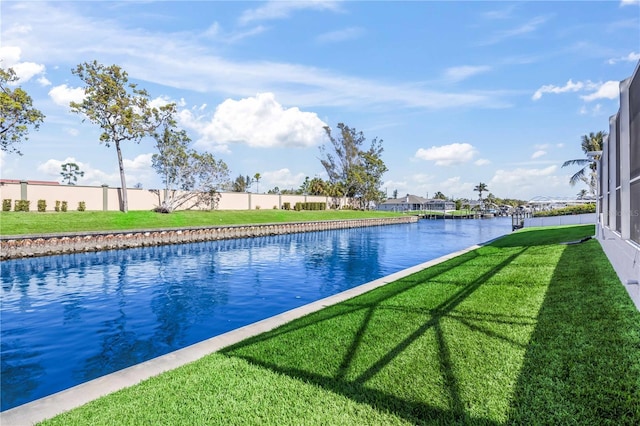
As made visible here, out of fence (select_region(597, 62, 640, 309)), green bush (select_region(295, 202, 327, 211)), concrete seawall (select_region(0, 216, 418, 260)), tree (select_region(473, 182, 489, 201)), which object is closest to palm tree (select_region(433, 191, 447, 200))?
tree (select_region(473, 182, 489, 201))

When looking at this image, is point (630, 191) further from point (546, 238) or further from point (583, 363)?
point (546, 238)

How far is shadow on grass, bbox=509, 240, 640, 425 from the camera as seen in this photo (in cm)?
263

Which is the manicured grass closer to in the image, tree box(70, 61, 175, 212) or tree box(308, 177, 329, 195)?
tree box(70, 61, 175, 212)

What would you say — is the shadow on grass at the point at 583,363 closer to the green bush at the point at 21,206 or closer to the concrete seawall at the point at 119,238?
the concrete seawall at the point at 119,238

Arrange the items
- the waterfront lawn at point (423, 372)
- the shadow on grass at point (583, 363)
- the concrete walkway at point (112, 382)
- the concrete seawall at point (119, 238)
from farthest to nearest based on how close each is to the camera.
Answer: the concrete seawall at point (119, 238) < the concrete walkway at point (112, 382) < the waterfront lawn at point (423, 372) < the shadow on grass at point (583, 363)

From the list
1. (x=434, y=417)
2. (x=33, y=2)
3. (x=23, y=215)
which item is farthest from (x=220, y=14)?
(x=23, y=215)

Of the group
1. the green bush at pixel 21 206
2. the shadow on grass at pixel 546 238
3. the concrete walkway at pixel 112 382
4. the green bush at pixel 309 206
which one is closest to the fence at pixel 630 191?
the concrete walkway at pixel 112 382

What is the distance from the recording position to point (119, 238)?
20594 mm

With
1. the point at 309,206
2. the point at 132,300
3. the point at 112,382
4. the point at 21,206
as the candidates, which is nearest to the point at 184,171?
the point at 21,206

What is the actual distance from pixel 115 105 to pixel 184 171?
8.24 metres

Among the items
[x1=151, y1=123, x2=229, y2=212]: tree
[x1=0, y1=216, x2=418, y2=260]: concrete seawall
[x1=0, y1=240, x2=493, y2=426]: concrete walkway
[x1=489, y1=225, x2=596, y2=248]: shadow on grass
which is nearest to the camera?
[x1=0, y1=240, x2=493, y2=426]: concrete walkway

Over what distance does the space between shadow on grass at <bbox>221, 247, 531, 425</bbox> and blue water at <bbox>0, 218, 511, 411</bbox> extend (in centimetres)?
270

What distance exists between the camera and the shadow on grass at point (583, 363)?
8.63 ft

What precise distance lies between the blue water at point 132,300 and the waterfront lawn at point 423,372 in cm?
273
